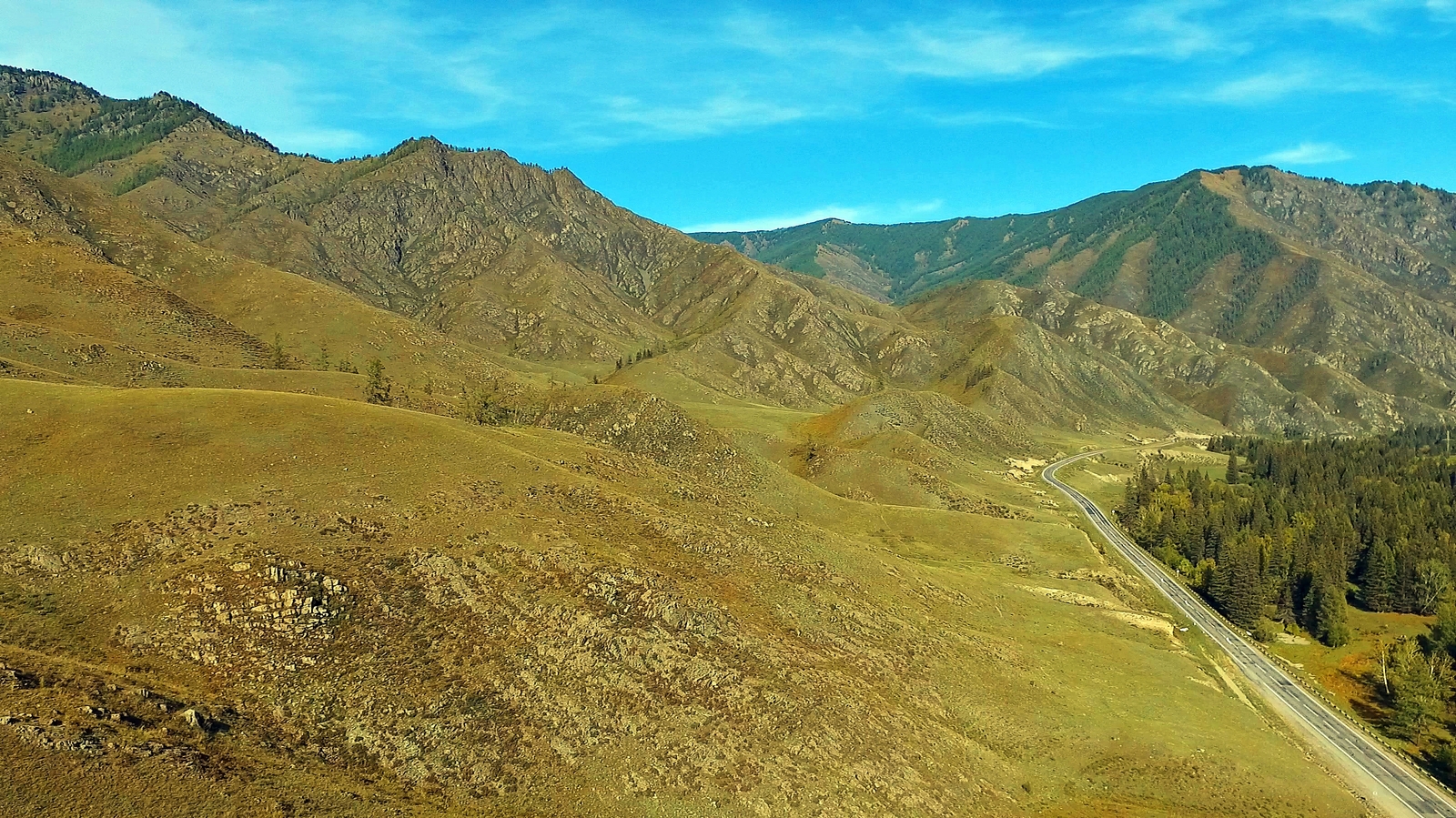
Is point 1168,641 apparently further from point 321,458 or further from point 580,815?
point 321,458

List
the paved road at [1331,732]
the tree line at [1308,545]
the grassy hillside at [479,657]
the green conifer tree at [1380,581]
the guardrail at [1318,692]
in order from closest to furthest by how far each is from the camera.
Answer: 1. the grassy hillside at [479,657]
2. the paved road at [1331,732]
3. the guardrail at [1318,692]
4. the tree line at [1308,545]
5. the green conifer tree at [1380,581]

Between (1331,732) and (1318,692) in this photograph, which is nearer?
(1331,732)

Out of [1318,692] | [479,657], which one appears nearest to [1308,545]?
[1318,692]

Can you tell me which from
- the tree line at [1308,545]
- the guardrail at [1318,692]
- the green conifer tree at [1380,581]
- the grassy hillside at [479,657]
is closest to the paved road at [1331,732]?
the guardrail at [1318,692]

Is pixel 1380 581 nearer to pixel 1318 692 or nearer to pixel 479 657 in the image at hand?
pixel 1318 692

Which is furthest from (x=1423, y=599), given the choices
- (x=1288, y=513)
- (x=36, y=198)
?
(x=36, y=198)

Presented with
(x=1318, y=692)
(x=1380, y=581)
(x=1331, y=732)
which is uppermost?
(x=1380, y=581)

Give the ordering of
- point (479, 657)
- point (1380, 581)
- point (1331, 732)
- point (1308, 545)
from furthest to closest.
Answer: point (1308, 545) < point (1380, 581) < point (1331, 732) < point (479, 657)

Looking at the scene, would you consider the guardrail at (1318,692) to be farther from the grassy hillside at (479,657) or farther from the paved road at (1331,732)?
the grassy hillside at (479,657)
